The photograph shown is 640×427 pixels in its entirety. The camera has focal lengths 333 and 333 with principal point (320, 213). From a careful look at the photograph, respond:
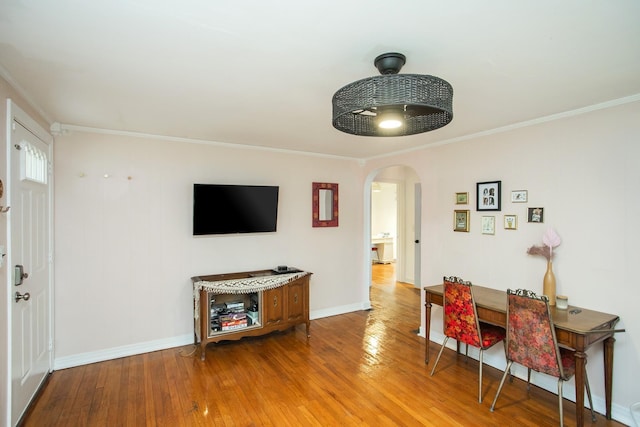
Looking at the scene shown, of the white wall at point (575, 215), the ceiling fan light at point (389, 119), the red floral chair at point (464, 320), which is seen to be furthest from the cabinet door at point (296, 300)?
the ceiling fan light at point (389, 119)

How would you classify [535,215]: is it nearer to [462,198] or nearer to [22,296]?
[462,198]

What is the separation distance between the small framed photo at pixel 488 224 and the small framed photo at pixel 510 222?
0.40 feet

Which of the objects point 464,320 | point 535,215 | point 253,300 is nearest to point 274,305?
point 253,300

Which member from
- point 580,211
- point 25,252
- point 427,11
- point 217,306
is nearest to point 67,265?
point 25,252

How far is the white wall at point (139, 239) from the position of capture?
330 cm

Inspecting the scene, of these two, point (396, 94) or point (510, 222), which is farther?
point (510, 222)

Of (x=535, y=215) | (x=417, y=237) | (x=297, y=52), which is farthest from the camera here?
(x=417, y=237)

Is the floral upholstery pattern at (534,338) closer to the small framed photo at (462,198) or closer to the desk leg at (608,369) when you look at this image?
the desk leg at (608,369)

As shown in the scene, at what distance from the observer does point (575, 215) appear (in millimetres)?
2748

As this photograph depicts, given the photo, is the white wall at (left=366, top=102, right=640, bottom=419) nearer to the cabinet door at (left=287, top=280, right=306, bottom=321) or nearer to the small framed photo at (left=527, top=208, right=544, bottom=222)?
the small framed photo at (left=527, top=208, right=544, bottom=222)

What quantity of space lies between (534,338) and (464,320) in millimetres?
583

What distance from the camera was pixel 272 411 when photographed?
258 centimetres

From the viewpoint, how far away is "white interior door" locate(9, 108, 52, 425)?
2.29 metres

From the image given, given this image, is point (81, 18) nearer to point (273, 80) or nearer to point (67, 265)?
point (273, 80)
